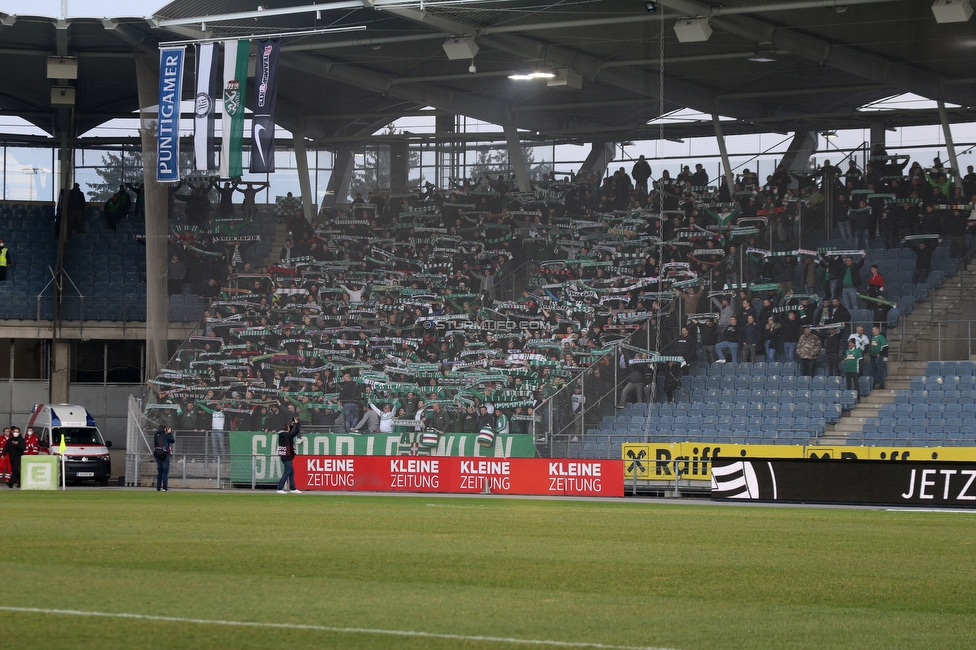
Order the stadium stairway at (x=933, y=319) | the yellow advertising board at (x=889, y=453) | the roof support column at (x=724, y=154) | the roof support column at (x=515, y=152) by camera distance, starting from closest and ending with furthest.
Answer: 1. the yellow advertising board at (x=889, y=453)
2. the stadium stairway at (x=933, y=319)
3. the roof support column at (x=724, y=154)
4. the roof support column at (x=515, y=152)

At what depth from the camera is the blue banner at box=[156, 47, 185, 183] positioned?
34.2m

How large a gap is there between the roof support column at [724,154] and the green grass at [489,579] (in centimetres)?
1820

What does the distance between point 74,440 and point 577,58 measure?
18805mm

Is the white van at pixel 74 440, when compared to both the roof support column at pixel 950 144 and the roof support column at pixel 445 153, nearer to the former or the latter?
the roof support column at pixel 445 153

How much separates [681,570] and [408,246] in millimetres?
26846

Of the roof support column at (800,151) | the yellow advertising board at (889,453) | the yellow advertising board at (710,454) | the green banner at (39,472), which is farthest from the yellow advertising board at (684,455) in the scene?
the green banner at (39,472)

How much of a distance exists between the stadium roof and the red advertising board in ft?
37.0

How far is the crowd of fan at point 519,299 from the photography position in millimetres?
32781

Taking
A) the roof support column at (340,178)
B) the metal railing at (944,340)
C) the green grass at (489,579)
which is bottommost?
the green grass at (489,579)

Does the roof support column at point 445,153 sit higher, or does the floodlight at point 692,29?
the floodlight at point 692,29

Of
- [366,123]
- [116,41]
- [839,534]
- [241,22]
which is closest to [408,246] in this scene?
[366,123]

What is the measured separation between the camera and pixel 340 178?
4028cm

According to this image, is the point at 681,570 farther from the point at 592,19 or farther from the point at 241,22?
the point at 241,22

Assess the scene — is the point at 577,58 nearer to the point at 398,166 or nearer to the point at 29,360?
the point at 398,166
